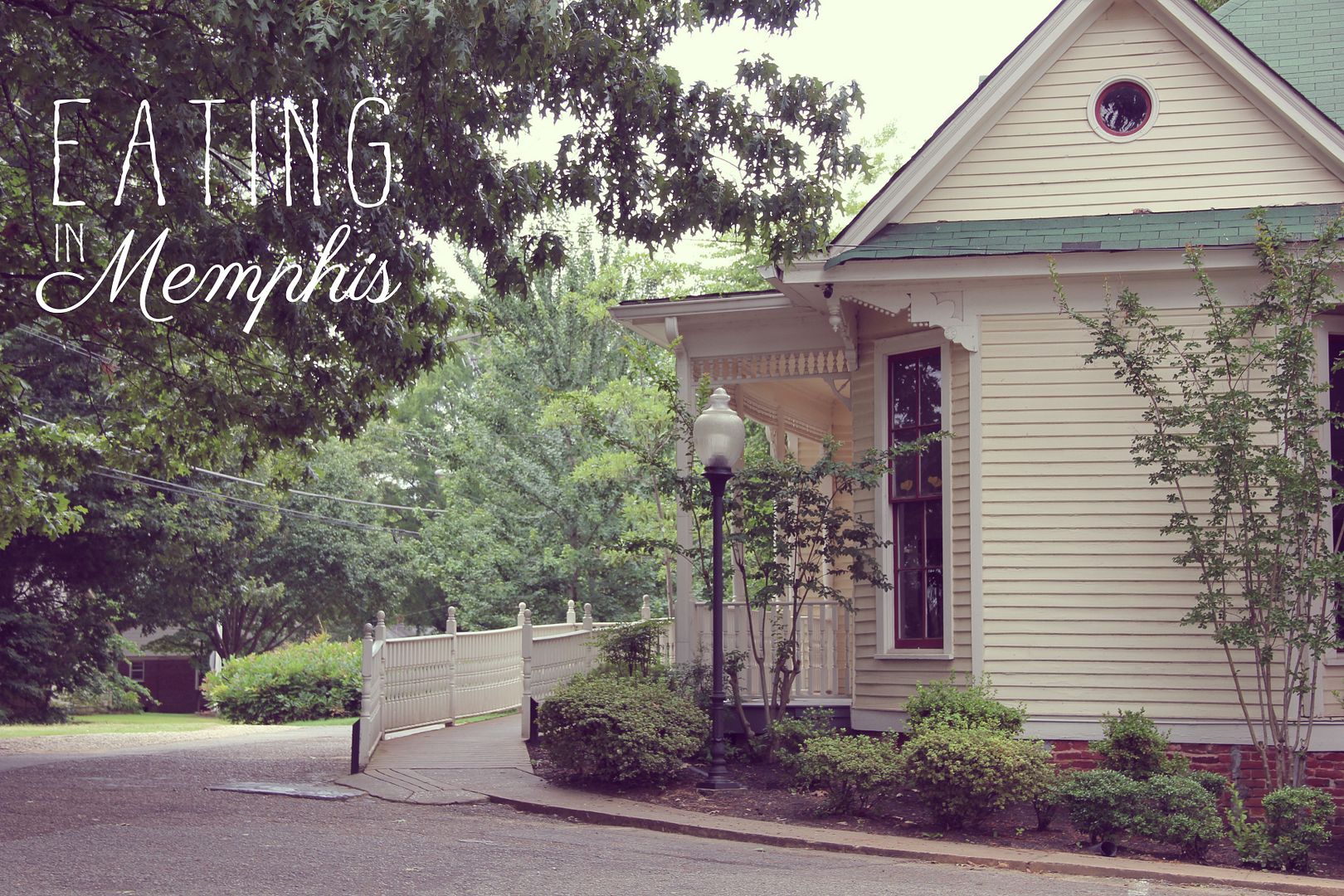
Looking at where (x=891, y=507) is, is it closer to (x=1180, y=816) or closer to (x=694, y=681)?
(x=694, y=681)

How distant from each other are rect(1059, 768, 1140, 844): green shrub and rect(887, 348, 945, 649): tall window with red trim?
2765mm

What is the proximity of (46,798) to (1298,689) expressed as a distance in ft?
33.4

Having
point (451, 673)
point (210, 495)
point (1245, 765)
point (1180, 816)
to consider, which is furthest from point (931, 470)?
point (210, 495)

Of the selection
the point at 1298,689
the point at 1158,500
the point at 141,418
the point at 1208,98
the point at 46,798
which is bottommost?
the point at 46,798

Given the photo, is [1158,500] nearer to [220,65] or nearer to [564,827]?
[564,827]

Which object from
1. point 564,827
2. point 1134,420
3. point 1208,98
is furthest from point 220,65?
point 1208,98

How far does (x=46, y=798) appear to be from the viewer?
463 inches

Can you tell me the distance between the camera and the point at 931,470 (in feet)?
41.5

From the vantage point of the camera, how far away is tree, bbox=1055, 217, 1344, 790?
10203 mm

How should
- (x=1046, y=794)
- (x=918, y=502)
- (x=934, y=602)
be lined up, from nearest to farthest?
(x=1046, y=794) < (x=934, y=602) < (x=918, y=502)

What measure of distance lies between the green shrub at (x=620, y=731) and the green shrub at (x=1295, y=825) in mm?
4618

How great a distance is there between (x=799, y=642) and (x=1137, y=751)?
3.86 m

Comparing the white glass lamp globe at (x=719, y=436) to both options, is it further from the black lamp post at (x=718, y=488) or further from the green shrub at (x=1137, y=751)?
the green shrub at (x=1137, y=751)

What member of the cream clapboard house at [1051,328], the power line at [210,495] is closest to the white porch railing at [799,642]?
the cream clapboard house at [1051,328]
